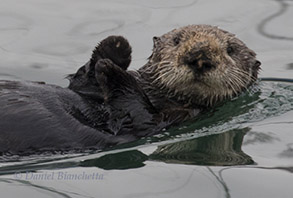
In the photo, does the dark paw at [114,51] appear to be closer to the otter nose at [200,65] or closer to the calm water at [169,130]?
the otter nose at [200,65]

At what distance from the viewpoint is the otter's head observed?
19.8ft

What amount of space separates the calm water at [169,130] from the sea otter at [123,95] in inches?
6.0

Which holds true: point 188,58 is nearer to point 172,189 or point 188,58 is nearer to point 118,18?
point 172,189

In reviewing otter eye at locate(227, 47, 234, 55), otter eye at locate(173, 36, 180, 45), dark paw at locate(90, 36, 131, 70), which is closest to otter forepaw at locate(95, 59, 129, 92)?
dark paw at locate(90, 36, 131, 70)

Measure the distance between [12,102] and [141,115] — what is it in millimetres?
1116

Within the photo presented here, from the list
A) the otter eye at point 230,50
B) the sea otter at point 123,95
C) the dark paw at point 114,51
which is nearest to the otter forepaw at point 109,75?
the sea otter at point 123,95

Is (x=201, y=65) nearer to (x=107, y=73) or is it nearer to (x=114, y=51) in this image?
(x=107, y=73)

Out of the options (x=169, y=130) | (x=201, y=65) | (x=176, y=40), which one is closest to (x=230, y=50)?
(x=176, y=40)

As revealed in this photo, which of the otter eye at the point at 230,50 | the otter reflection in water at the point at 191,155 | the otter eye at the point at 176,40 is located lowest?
the otter reflection in water at the point at 191,155

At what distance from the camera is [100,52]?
6504 mm

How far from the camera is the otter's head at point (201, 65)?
19.8ft

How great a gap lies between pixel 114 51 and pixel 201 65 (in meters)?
0.97

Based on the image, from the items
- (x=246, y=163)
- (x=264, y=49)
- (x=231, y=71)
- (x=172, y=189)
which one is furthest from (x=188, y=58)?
(x=264, y=49)

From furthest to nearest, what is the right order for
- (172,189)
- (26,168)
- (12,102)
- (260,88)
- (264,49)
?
1. (264,49)
2. (260,88)
3. (12,102)
4. (26,168)
5. (172,189)
